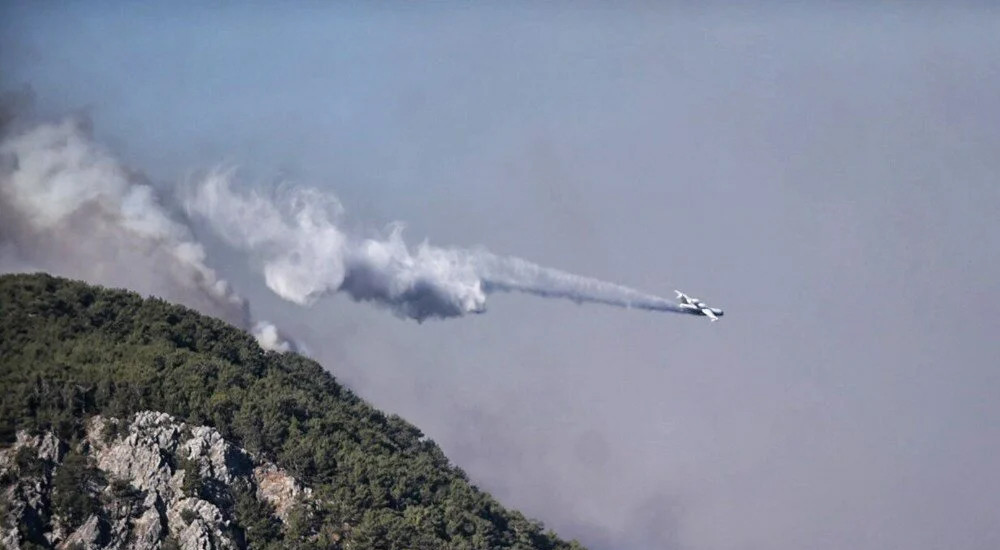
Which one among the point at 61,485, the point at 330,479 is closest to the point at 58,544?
the point at 61,485

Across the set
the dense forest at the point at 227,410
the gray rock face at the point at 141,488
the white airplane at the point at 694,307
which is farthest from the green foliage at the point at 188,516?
the white airplane at the point at 694,307

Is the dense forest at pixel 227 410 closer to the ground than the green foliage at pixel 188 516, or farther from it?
farther from it

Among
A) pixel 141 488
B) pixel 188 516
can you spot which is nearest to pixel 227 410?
pixel 141 488

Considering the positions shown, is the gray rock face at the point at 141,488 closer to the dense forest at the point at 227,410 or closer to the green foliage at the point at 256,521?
the green foliage at the point at 256,521

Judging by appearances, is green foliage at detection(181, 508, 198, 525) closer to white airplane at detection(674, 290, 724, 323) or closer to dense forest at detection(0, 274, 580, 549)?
dense forest at detection(0, 274, 580, 549)

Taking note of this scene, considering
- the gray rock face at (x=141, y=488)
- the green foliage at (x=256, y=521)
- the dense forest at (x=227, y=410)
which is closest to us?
the gray rock face at (x=141, y=488)

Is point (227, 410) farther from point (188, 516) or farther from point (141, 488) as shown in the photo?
point (188, 516)

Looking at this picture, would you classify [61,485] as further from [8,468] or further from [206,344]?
[206,344]
